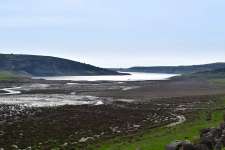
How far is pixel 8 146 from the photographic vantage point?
36719mm

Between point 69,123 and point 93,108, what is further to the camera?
point 93,108

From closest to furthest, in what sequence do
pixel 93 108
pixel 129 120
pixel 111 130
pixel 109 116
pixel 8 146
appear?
pixel 8 146 < pixel 111 130 < pixel 129 120 < pixel 109 116 < pixel 93 108

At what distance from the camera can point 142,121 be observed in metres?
53.8

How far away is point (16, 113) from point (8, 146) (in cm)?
2602

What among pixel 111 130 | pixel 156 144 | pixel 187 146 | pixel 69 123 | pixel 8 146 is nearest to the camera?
pixel 187 146

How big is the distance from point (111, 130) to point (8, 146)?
480 inches

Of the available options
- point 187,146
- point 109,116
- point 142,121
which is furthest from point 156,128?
point 187,146

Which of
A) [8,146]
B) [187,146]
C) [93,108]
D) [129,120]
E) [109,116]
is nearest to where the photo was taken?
[187,146]

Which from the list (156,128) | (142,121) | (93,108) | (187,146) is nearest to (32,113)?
(93,108)

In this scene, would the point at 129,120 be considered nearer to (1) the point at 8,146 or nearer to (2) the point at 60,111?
(2) the point at 60,111

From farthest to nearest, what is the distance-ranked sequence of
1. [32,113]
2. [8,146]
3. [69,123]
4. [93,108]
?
Result: [93,108]
[32,113]
[69,123]
[8,146]

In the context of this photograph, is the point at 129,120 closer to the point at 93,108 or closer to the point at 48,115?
the point at 48,115

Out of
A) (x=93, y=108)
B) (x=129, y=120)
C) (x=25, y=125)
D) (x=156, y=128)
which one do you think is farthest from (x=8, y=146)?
(x=93, y=108)

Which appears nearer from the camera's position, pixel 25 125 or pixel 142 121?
pixel 25 125
